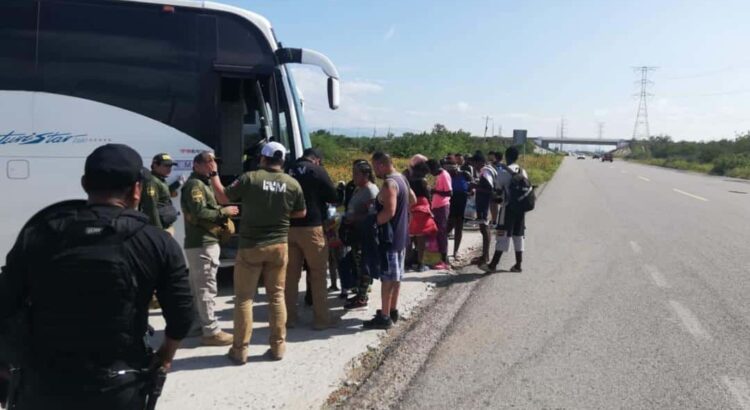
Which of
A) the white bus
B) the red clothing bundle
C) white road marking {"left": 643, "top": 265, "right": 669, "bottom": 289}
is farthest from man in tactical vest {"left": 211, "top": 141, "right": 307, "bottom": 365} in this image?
white road marking {"left": 643, "top": 265, "right": 669, "bottom": 289}

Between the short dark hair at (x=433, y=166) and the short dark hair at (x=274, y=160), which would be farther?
the short dark hair at (x=433, y=166)

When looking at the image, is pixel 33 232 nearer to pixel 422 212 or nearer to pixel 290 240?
pixel 290 240

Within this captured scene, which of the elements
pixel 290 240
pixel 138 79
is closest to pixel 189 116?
pixel 138 79

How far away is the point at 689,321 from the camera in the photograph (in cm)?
627

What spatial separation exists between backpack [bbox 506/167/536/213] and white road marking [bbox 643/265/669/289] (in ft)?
6.75

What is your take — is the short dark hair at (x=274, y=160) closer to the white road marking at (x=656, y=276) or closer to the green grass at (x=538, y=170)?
the white road marking at (x=656, y=276)

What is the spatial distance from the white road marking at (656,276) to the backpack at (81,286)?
7563 mm

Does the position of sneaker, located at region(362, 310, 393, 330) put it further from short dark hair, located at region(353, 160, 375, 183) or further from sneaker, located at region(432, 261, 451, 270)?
sneaker, located at region(432, 261, 451, 270)

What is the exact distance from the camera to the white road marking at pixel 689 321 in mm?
5840

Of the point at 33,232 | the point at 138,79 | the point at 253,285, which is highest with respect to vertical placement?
the point at 138,79

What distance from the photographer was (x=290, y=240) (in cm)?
568

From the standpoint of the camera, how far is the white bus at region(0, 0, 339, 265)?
640 cm

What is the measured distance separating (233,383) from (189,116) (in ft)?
12.4

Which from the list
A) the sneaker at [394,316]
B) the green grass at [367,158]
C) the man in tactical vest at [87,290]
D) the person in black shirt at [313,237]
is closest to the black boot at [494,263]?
the sneaker at [394,316]
